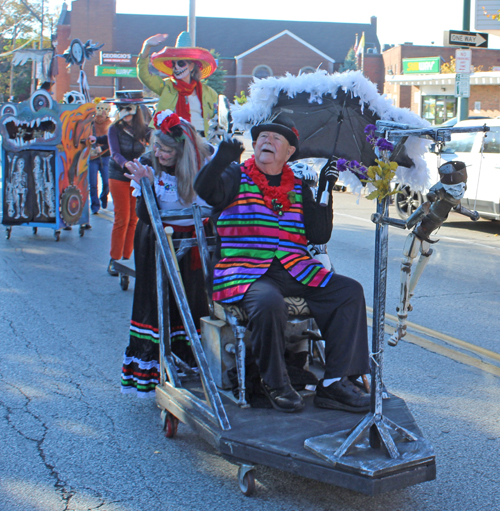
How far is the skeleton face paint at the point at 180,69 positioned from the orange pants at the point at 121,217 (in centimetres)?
132

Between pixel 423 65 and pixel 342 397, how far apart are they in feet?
124

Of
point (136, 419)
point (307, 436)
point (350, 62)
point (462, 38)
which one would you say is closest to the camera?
point (307, 436)

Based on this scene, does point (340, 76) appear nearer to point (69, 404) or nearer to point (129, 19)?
point (69, 404)

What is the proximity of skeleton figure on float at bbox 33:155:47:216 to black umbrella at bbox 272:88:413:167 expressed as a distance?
668cm

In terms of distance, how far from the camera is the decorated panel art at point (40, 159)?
9.70 m

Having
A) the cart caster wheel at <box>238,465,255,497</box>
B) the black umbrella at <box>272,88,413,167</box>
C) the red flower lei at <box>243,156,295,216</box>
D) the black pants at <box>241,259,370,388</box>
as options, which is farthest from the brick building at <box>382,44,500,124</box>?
the cart caster wheel at <box>238,465,255,497</box>

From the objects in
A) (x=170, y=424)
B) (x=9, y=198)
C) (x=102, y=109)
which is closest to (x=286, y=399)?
(x=170, y=424)

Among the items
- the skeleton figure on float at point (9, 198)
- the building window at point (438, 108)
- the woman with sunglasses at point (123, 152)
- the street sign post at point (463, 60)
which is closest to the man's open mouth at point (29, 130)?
the skeleton figure on float at point (9, 198)

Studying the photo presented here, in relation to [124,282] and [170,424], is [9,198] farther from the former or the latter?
[170,424]

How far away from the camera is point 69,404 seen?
4031mm

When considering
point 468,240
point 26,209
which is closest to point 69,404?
point 26,209

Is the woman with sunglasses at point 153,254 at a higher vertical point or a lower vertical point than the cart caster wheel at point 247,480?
higher

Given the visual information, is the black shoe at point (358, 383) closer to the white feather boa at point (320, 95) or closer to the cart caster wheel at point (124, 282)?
the white feather boa at point (320, 95)

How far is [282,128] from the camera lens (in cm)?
373
